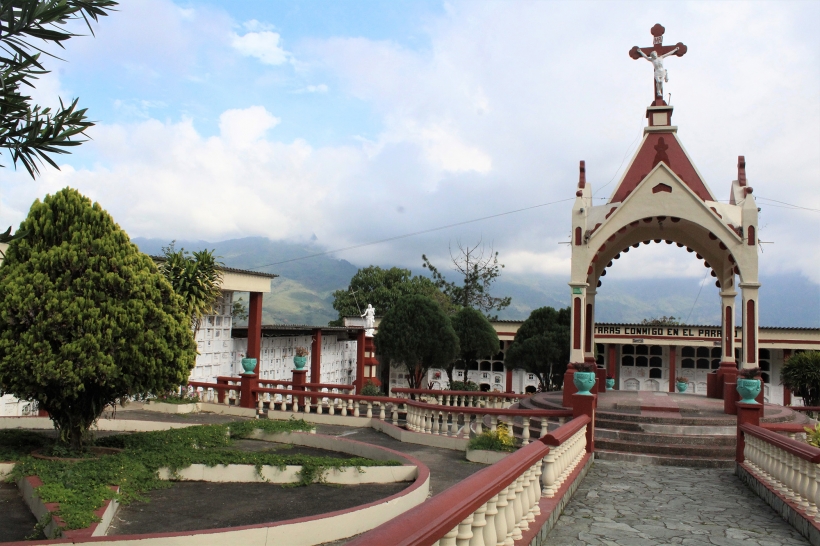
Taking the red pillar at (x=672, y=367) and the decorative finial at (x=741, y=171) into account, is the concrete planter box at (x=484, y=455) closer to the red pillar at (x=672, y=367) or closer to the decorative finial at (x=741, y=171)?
the decorative finial at (x=741, y=171)

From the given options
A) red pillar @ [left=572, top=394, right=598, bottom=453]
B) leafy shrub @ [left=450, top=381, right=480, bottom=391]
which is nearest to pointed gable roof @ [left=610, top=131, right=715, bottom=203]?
red pillar @ [left=572, top=394, right=598, bottom=453]

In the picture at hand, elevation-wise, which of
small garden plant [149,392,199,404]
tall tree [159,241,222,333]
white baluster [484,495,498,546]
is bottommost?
small garden plant [149,392,199,404]

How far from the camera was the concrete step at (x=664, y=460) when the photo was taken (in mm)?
10508

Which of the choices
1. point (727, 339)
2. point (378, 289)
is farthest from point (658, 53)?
point (378, 289)

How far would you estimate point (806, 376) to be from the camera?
18016 millimetres

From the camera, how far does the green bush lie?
59.0 feet

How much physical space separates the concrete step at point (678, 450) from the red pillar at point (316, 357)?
15850 mm

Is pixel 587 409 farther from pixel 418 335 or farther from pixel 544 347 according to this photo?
pixel 418 335

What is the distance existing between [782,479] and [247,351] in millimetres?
16384

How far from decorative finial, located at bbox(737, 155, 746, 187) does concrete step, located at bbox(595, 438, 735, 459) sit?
23.2 ft

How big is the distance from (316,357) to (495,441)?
15687 mm

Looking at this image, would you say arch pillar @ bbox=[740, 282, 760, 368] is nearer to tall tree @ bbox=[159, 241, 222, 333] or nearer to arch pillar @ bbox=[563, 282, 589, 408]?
arch pillar @ bbox=[563, 282, 589, 408]

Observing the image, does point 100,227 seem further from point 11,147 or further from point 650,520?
point 650,520

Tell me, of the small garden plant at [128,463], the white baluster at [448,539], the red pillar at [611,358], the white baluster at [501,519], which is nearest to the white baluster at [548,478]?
the white baluster at [501,519]
